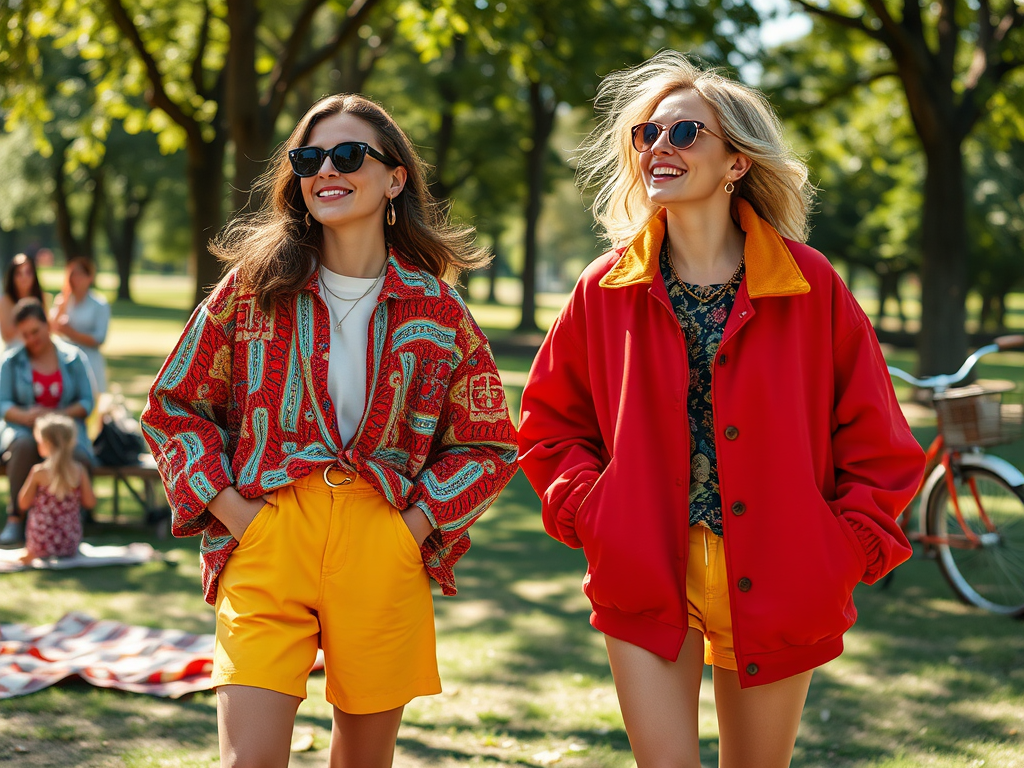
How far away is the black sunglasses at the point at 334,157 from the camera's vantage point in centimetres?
303

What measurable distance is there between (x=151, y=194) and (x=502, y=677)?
42968 millimetres

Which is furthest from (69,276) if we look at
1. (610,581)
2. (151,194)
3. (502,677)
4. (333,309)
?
(151,194)

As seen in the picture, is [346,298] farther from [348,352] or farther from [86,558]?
[86,558]

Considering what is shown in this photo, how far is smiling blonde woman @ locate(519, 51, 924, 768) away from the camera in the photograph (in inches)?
108

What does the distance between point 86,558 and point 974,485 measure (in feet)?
18.8

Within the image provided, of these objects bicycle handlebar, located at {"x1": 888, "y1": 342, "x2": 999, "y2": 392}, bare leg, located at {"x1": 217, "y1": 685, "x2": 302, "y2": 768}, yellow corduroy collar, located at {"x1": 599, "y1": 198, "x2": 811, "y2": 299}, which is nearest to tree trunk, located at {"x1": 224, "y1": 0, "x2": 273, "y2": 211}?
bicycle handlebar, located at {"x1": 888, "y1": 342, "x2": 999, "y2": 392}

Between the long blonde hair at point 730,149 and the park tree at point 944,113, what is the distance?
10.8 m

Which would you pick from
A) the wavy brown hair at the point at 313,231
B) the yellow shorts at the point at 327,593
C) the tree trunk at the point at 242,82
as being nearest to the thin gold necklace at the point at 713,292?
the wavy brown hair at the point at 313,231

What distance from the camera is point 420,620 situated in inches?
119

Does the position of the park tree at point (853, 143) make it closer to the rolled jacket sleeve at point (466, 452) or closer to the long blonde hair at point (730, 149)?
the long blonde hair at point (730, 149)

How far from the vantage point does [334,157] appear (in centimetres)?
303

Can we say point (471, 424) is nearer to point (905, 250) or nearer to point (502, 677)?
point (502, 677)

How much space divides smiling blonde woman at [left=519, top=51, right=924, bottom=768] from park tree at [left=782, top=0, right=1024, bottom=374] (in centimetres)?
1115

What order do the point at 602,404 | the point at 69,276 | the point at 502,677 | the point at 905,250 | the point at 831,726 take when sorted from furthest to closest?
1. the point at 905,250
2. the point at 69,276
3. the point at 502,677
4. the point at 831,726
5. the point at 602,404
